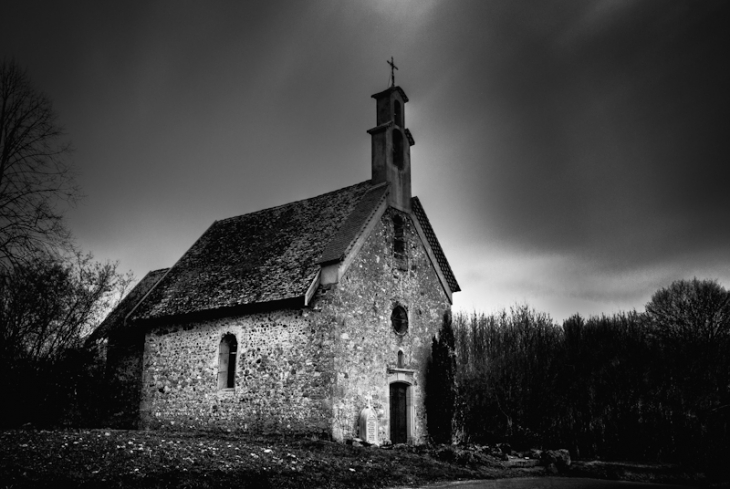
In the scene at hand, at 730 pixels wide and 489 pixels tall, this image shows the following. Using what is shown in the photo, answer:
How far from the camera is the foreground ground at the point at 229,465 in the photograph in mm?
11539

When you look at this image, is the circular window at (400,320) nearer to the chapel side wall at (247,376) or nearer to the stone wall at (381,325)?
the stone wall at (381,325)

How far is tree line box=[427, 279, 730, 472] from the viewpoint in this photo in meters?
23.7

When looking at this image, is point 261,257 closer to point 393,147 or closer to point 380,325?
point 380,325

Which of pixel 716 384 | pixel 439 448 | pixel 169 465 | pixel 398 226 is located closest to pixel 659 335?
pixel 716 384

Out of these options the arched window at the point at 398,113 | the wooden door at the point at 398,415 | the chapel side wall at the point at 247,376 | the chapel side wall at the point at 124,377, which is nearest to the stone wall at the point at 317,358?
the chapel side wall at the point at 247,376

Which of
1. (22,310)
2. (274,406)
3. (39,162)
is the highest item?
(39,162)

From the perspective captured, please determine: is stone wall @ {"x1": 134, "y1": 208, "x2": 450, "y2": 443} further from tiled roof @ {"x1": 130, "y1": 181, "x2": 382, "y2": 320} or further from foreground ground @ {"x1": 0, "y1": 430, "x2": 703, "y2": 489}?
foreground ground @ {"x1": 0, "y1": 430, "x2": 703, "y2": 489}

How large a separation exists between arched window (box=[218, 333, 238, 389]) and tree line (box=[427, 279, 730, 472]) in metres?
8.25

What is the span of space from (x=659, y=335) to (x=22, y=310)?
35.0 metres

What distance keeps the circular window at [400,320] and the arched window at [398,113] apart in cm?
845

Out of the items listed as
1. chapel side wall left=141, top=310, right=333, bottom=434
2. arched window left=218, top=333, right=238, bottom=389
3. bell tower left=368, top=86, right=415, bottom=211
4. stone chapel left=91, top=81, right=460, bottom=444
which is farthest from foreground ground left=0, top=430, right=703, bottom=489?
bell tower left=368, top=86, right=415, bottom=211

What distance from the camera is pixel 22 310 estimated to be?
49.2 feet

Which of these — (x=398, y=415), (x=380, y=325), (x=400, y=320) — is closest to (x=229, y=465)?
(x=380, y=325)

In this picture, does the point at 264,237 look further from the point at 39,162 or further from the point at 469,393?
the point at 469,393
